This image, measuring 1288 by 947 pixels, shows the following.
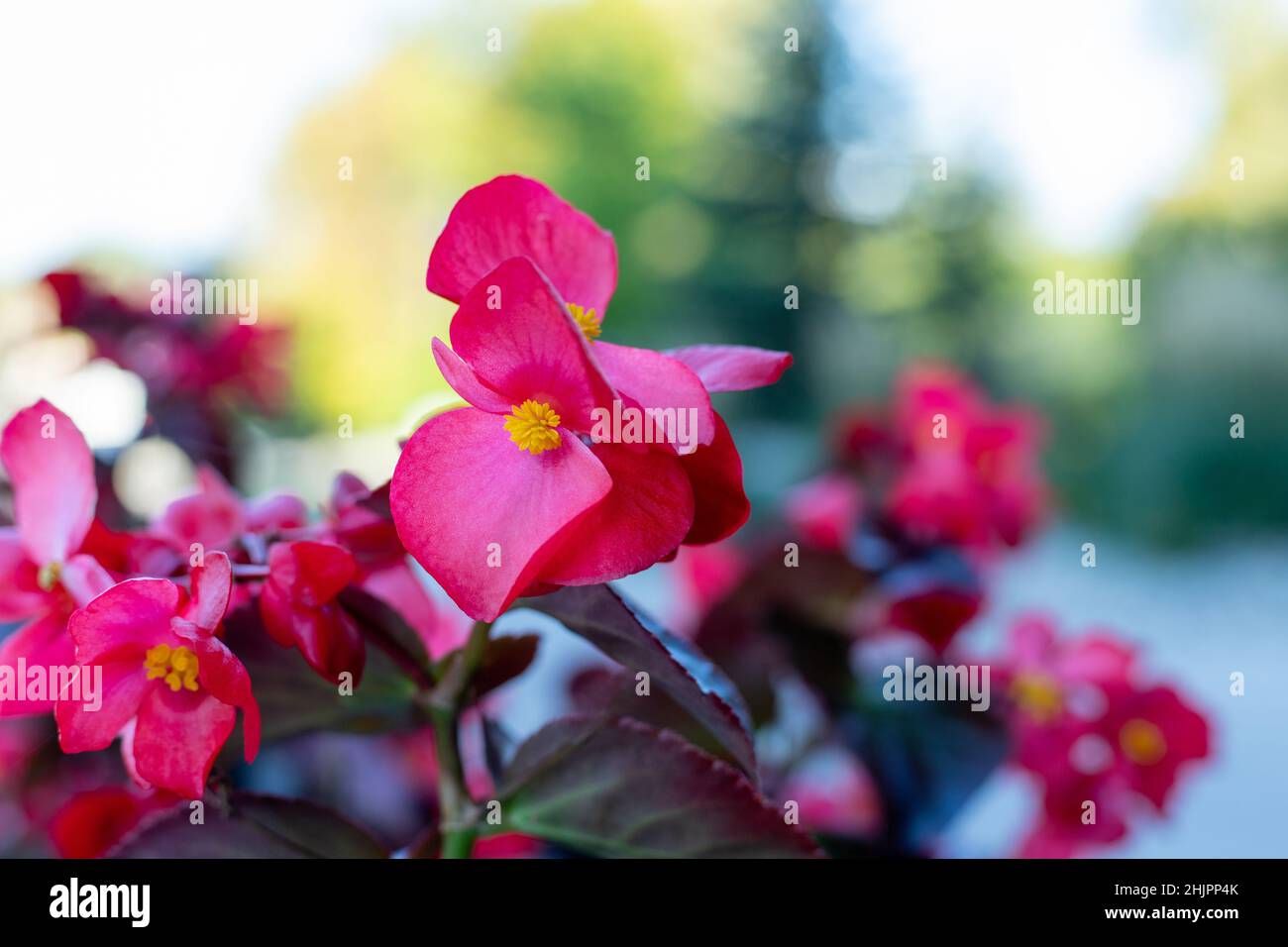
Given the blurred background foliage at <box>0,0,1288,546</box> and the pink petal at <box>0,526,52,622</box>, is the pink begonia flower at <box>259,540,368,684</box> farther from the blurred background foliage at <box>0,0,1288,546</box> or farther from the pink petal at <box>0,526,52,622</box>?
the blurred background foliage at <box>0,0,1288,546</box>

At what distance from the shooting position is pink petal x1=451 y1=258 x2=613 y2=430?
0.25 m

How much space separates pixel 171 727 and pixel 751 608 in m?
0.38

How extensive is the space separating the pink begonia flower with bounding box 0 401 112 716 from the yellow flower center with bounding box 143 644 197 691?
43mm

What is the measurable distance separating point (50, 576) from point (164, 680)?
0.07 m

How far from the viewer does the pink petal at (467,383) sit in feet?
0.87

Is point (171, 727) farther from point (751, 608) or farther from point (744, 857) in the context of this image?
point (751, 608)

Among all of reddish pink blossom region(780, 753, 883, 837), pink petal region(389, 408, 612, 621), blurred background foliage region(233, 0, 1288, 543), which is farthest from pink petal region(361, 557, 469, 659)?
blurred background foliage region(233, 0, 1288, 543)

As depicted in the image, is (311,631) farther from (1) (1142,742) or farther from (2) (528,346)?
(1) (1142,742)

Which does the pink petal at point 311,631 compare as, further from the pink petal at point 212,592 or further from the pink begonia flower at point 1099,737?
the pink begonia flower at point 1099,737

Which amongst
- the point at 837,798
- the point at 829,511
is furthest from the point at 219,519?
the point at 837,798

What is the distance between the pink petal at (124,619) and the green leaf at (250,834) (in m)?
0.07

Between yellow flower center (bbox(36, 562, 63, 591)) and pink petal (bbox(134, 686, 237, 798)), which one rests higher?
yellow flower center (bbox(36, 562, 63, 591))

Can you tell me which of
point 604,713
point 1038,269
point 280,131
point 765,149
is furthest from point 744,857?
point 280,131

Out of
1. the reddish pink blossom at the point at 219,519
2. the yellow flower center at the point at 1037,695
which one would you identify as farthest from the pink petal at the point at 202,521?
the yellow flower center at the point at 1037,695
